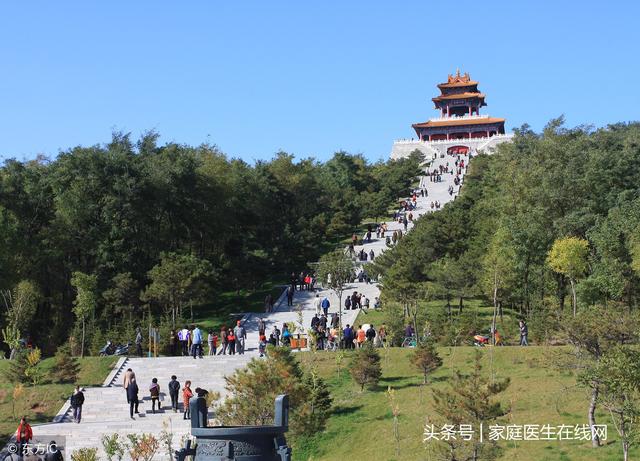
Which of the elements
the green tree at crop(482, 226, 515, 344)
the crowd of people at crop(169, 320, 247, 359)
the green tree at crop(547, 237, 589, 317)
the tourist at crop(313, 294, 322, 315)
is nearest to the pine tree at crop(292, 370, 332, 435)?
the crowd of people at crop(169, 320, 247, 359)

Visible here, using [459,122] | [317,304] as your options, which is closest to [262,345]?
[317,304]

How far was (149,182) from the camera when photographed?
3656 cm

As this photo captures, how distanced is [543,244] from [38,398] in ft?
54.4

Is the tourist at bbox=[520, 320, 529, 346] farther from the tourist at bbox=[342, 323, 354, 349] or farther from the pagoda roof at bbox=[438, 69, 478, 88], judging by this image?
the pagoda roof at bbox=[438, 69, 478, 88]

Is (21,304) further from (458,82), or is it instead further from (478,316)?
(458,82)

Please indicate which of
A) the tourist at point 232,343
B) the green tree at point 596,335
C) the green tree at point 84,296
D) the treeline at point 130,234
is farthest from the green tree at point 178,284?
the green tree at point 596,335

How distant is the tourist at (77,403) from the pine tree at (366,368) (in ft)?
20.5

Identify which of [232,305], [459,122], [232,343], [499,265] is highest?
[459,122]

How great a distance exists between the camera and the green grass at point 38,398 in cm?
2089

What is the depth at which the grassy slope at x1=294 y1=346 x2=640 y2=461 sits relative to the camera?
16.3 metres

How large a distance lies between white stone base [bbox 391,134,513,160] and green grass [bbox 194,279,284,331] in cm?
4981

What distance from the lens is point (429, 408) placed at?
1925cm

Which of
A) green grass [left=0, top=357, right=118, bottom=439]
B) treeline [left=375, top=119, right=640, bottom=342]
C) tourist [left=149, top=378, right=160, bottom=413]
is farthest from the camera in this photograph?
treeline [left=375, top=119, right=640, bottom=342]

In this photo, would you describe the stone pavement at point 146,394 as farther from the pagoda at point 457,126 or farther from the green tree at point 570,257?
the pagoda at point 457,126
